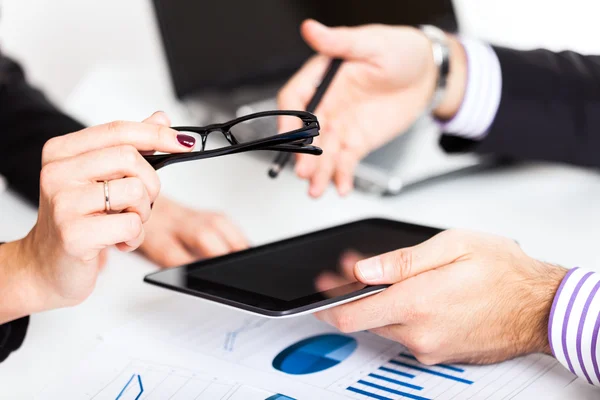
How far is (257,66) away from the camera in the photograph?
56.1 inches

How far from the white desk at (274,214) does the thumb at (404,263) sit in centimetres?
29

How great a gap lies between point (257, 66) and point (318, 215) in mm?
482

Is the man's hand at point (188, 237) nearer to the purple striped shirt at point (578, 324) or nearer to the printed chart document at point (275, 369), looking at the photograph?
the printed chart document at point (275, 369)

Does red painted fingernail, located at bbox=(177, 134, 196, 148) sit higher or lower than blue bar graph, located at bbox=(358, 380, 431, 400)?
higher

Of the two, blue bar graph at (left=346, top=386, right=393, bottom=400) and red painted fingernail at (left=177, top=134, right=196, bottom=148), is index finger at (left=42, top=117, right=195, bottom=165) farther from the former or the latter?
blue bar graph at (left=346, top=386, right=393, bottom=400)

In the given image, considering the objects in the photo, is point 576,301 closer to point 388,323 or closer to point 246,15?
point 388,323

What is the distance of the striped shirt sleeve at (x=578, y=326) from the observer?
2.04 feet

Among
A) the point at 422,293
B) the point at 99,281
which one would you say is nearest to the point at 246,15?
the point at 99,281

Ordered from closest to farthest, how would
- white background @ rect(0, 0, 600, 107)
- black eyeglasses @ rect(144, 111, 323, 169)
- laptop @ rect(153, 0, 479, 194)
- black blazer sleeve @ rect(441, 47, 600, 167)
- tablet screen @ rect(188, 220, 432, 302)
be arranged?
black eyeglasses @ rect(144, 111, 323, 169), tablet screen @ rect(188, 220, 432, 302), black blazer sleeve @ rect(441, 47, 600, 167), laptop @ rect(153, 0, 479, 194), white background @ rect(0, 0, 600, 107)

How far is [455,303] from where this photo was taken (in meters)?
0.65

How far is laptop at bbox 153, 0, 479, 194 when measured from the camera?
4.41ft

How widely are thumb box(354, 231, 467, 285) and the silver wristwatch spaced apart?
0.48 metres

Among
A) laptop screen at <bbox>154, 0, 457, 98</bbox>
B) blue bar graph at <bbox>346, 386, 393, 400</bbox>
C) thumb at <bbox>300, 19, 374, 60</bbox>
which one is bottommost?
blue bar graph at <bbox>346, 386, 393, 400</bbox>

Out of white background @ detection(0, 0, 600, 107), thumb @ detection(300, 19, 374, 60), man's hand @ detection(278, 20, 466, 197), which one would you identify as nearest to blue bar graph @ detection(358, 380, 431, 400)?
man's hand @ detection(278, 20, 466, 197)
